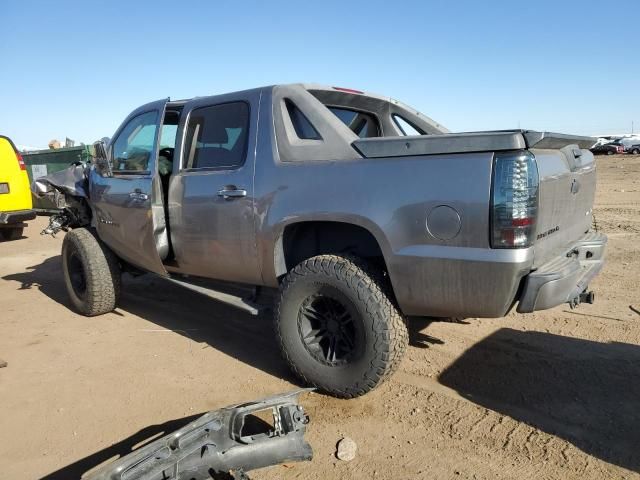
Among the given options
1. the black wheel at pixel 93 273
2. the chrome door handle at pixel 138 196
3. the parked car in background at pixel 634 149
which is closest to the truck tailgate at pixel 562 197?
the chrome door handle at pixel 138 196

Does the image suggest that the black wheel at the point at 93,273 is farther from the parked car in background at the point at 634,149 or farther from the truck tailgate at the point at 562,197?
the parked car in background at the point at 634,149

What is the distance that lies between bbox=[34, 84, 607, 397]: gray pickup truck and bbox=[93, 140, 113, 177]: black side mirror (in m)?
0.20

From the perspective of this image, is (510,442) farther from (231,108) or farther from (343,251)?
(231,108)

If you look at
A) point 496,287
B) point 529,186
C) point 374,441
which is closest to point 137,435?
point 374,441

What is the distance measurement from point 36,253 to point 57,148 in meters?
7.14

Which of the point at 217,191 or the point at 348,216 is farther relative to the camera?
the point at 217,191

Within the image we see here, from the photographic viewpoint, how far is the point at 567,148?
325cm

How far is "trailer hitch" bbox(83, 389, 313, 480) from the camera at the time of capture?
2232mm

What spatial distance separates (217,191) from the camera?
3.85m

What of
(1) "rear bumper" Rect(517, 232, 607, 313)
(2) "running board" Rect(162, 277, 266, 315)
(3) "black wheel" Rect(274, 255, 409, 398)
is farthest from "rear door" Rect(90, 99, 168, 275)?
(1) "rear bumper" Rect(517, 232, 607, 313)

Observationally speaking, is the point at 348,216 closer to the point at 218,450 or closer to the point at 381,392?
the point at 381,392

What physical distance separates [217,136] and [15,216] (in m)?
7.75

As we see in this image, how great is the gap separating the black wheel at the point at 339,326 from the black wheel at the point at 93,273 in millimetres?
2562

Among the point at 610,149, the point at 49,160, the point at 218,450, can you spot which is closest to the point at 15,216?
the point at 49,160
